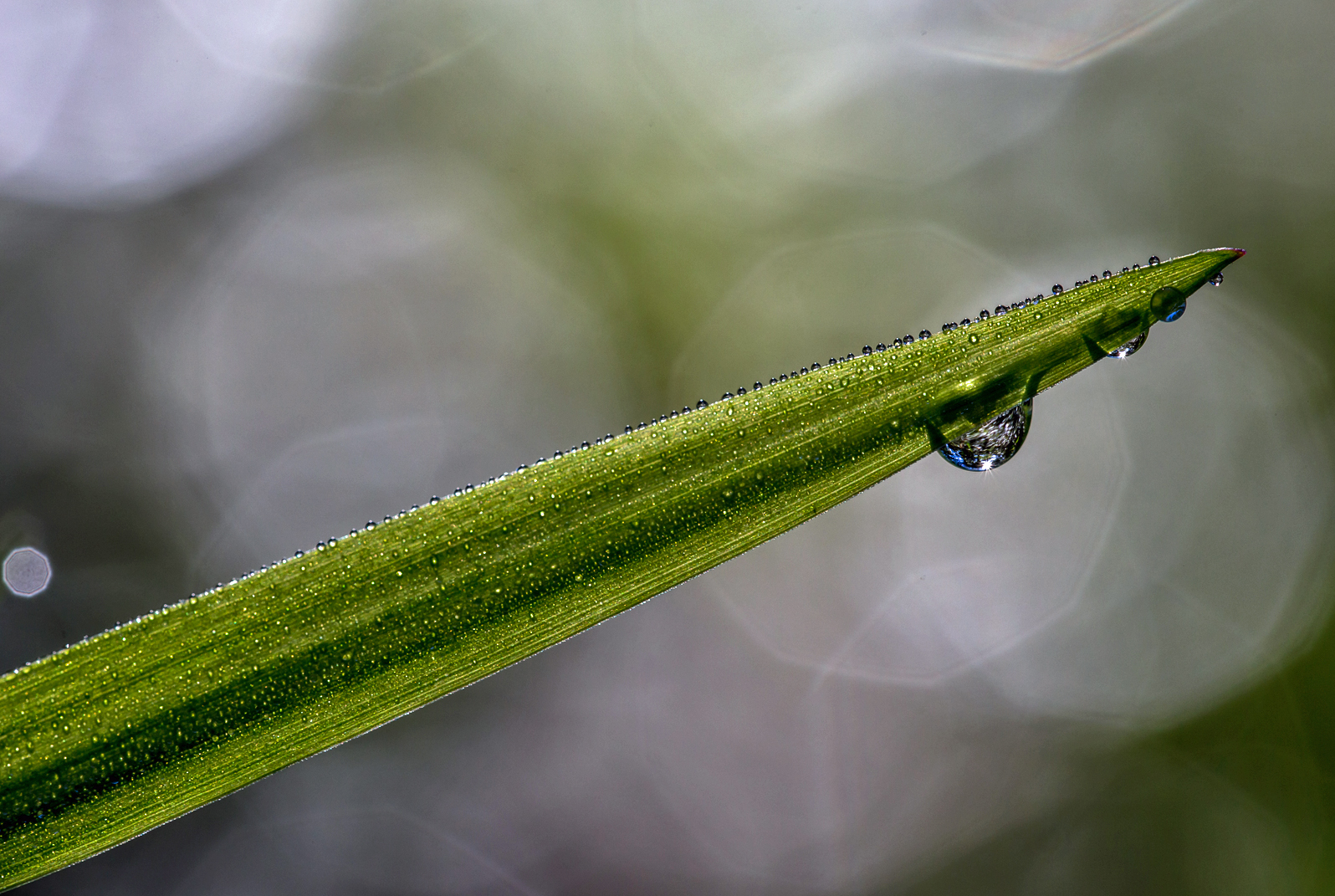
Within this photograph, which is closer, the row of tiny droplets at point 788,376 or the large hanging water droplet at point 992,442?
the row of tiny droplets at point 788,376

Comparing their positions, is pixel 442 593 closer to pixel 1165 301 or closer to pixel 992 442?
pixel 992 442

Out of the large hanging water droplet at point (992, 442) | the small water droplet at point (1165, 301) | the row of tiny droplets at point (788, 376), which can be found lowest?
the small water droplet at point (1165, 301)

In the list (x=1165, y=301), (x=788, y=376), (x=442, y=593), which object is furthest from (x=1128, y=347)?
(x=442, y=593)

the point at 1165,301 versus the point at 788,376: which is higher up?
the point at 788,376

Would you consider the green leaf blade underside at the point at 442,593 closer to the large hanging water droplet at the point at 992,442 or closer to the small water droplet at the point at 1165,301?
the large hanging water droplet at the point at 992,442

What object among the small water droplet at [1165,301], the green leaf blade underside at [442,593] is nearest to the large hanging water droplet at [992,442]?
the green leaf blade underside at [442,593]

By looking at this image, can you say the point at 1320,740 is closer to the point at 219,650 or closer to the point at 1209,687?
the point at 1209,687

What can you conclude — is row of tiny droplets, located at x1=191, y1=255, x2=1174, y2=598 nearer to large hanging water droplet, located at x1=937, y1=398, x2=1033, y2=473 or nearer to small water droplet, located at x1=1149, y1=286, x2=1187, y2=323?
small water droplet, located at x1=1149, y1=286, x2=1187, y2=323
